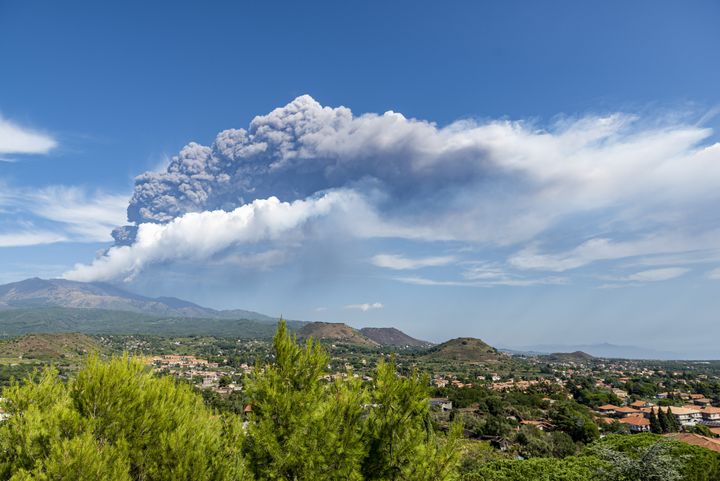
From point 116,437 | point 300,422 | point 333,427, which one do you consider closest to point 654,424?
point 333,427

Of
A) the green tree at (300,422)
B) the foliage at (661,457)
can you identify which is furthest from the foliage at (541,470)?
the green tree at (300,422)

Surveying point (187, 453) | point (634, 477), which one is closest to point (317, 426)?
point (187, 453)

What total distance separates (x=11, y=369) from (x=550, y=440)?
133m

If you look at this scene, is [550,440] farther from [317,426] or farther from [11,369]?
[11,369]

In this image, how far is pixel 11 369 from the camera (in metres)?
112

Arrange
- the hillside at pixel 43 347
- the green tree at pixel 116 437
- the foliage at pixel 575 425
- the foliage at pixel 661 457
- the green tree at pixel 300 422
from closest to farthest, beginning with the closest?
the green tree at pixel 116 437
the green tree at pixel 300 422
the foliage at pixel 661 457
the foliage at pixel 575 425
the hillside at pixel 43 347

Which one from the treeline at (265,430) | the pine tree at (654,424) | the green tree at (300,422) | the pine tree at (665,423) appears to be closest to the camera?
the treeline at (265,430)

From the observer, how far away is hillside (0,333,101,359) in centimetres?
14388

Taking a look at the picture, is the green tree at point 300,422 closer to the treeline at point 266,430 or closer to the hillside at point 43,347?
the treeline at point 266,430

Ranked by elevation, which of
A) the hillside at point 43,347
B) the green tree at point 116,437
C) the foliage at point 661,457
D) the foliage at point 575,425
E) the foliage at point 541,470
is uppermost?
the green tree at point 116,437

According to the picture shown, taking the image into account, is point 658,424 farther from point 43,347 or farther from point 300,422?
point 43,347

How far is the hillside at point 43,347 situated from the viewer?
144 m

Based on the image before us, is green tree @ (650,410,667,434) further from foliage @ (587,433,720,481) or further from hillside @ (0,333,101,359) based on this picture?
hillside @ (0,333,101,359)

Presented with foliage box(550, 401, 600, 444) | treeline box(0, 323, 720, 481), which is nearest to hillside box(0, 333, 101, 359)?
foliage box(550, 401, 600, 444)
